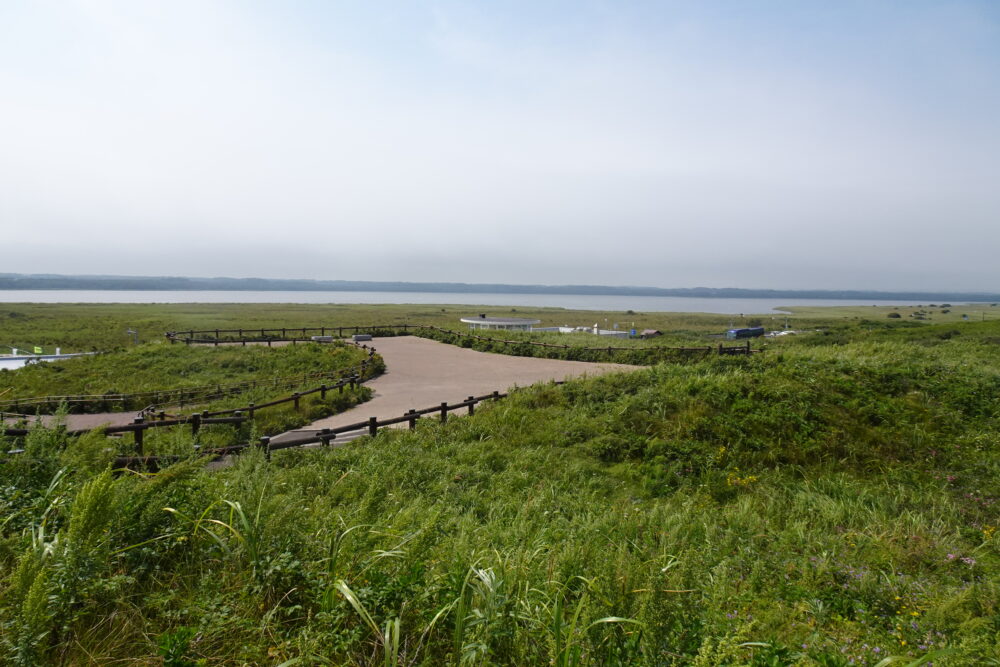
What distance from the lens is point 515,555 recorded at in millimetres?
4090

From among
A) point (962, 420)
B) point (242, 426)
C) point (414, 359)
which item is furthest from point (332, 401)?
point (962, 420)

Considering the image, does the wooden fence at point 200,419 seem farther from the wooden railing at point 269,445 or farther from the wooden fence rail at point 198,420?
the wooden railing at point 269,445

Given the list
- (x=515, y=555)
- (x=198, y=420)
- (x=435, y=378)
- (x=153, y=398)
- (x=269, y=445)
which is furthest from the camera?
(x=435, y=378)

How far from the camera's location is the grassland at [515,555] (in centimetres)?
269

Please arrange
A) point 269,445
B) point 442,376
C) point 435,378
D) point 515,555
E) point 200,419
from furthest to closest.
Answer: point 442,376 < point 435,378 < point 200,419 < point 269,445 < point 515,555

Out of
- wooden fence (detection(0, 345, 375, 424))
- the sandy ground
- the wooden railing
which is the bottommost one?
wooden fence (detection(0, 345, 375, 424))

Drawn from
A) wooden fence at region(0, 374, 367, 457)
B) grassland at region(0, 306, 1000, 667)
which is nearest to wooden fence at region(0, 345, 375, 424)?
wooden fence at region(0, 374, 367, 457)

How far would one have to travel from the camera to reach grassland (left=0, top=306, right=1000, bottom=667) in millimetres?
2693

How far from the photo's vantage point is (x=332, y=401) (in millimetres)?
15758

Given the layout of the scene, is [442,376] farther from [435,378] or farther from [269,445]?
[269,445]

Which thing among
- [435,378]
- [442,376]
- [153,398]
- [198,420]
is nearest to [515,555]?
[198,420]

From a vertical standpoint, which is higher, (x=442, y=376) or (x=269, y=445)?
(x=269, y=445)

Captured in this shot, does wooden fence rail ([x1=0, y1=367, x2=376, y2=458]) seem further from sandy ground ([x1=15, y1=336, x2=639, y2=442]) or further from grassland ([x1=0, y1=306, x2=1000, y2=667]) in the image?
grassland ([x1=0, y1=306, x2=1000, y2=667])

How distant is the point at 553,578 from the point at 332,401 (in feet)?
44.0
